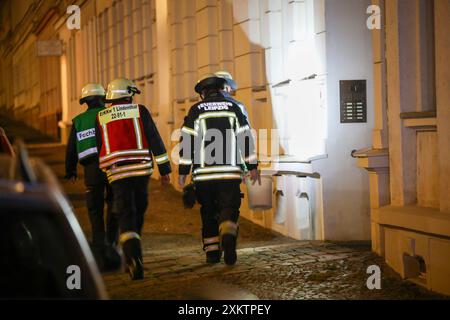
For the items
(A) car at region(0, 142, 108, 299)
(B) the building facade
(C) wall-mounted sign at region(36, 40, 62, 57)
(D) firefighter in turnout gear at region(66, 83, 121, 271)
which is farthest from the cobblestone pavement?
(C) wall-mounted sign at region(36, 40, 62, 57)

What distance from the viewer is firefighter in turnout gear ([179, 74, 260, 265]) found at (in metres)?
8.17

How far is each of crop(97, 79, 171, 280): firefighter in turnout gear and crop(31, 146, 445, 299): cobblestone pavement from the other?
605 millimetres

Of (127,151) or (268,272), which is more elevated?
(127,151)

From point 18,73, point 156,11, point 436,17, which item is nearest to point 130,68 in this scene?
point 156,11

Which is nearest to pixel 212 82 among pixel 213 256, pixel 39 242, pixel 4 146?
pixel 213 256

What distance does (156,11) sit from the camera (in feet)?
55.1

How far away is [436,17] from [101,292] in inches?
193

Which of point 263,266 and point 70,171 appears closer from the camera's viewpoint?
point 263,266

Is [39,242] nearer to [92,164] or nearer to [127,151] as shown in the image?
[127,151]

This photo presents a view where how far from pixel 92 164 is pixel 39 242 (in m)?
5.76

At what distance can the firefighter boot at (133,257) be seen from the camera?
771 cm

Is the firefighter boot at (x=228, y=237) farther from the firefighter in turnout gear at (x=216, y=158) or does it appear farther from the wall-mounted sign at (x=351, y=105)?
the wall-mounted sign at (x=351, y=105)

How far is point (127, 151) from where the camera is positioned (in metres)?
8.02

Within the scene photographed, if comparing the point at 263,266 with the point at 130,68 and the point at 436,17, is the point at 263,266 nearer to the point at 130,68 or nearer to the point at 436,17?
the point at 436,17
